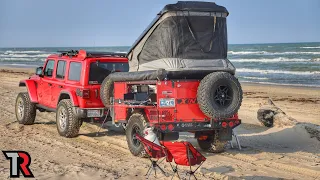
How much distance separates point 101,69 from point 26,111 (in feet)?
10.5

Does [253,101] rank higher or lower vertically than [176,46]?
lower

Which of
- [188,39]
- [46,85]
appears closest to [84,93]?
[46,85]

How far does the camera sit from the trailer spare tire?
27.2 ft

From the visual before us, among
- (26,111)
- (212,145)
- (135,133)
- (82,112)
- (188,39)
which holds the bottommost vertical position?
(26,111)

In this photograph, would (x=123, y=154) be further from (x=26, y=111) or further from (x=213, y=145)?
(x=26, y=111)

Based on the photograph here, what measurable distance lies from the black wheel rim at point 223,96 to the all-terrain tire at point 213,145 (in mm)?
923

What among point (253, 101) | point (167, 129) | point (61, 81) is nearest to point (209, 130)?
point (167, 129)

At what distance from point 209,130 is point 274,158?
134 centimetres

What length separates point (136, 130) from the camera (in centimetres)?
893

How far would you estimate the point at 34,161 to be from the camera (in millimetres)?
8086

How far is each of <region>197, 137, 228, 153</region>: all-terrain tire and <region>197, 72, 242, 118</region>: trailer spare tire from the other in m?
0.89

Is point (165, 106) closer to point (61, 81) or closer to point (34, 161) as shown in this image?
point (34, 161)

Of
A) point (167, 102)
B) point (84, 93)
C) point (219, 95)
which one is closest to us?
point (167, 102)

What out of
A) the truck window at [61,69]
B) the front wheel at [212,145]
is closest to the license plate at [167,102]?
the front wheel at [212,145]
